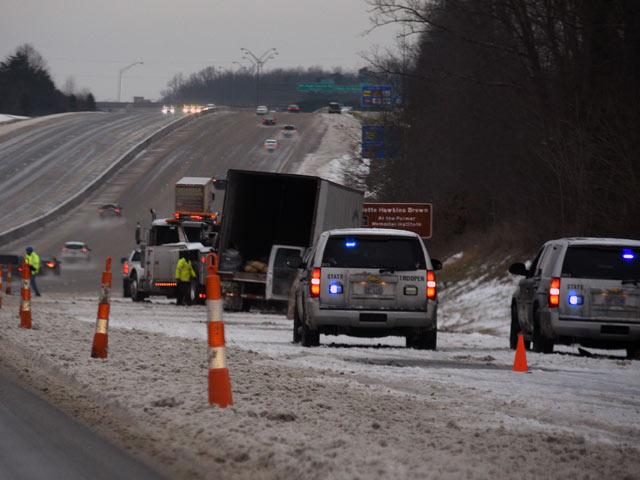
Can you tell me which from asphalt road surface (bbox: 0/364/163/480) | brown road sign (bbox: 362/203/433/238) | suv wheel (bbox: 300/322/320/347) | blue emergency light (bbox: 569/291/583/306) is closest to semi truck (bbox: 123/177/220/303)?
brown road sign (bbox: 362/203/433/238)

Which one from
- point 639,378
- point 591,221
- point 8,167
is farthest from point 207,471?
point 8,167

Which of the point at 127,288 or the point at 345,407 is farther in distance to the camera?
the point at 127,288

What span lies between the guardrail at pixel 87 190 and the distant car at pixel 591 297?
57.6 meters

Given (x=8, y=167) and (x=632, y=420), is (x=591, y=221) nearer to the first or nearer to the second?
(x=632, y=420)

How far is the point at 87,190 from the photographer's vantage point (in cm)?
9300

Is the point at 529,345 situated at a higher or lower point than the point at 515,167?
lower

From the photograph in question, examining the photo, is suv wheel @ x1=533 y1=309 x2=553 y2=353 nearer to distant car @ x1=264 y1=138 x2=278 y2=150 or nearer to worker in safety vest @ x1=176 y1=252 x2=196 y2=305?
worker in safety vest @ x1=176 y1=252 x2=196 y2=305

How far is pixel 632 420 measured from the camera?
10242 millimetres

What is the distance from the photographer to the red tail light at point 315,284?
17847 millimetres

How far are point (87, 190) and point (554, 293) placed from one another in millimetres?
78490

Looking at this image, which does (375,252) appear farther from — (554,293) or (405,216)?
(405,216)

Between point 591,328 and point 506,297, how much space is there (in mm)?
15910

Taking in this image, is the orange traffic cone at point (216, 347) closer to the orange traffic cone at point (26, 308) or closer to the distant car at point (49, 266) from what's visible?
the orange traffic cone at point (26, 308)

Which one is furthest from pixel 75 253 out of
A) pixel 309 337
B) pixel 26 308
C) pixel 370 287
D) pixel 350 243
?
pixel 370 287
